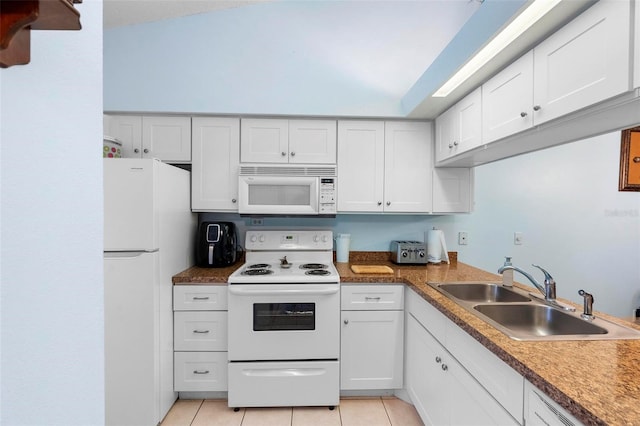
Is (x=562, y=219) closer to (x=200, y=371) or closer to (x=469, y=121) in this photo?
(x=469, y=121)

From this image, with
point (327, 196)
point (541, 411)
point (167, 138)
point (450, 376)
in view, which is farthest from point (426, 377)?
point (167, 138)

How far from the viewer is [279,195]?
8.11 ft

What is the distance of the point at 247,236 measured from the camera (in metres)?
2.62

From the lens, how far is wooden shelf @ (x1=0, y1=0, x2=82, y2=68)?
17.6 inches

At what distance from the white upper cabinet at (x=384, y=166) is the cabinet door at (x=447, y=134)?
14 centimetres

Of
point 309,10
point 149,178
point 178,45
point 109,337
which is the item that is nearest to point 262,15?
point 309,10

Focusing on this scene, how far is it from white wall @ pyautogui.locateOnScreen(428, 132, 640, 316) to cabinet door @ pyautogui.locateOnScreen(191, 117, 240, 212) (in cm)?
189

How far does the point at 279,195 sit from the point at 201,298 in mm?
937

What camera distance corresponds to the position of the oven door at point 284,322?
6.86ft

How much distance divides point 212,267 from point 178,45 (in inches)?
73.6

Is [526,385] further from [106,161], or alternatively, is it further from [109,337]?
[106,161]

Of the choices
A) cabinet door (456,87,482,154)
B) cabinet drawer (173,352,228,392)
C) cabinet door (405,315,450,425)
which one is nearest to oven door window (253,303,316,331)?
cabinet drawer (173,352,228,392)

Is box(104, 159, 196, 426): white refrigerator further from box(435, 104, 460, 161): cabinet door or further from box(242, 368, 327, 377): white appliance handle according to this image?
box(435, 104, 460, 161): cabinet door

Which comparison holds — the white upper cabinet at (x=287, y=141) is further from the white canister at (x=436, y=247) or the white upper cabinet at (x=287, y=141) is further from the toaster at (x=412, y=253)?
the white canister at (x=436, y=247)
